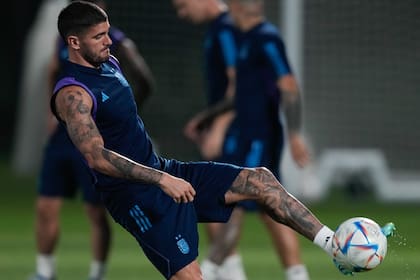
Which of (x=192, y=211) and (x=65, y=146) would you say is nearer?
(x=192, y=211)

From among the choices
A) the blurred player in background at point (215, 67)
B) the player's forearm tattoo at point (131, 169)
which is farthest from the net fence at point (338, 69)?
the player's forearm tattoo at point (131, 169)

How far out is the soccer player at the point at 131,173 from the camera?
834 centimetres

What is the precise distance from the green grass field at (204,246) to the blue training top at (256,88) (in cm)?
136

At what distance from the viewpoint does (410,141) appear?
19.3 m

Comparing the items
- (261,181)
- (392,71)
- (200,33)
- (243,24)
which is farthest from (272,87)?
(200,33)

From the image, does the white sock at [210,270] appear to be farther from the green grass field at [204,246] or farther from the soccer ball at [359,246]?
the soccer ball at [359,246]

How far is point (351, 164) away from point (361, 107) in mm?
726

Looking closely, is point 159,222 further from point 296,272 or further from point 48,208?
point 48,208

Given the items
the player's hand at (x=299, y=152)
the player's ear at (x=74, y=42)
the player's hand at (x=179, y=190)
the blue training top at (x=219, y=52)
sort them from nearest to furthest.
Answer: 1. the player's hand at (x=179, y=190)
2. the player's ear at (x=74, y=42)
3. the player's hand at (x=299, y=152)
4. the blue training top at (x=219, y=52)

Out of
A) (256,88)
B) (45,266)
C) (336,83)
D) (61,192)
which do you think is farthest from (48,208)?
(336,83)

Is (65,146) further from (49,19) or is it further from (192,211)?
(49,19)

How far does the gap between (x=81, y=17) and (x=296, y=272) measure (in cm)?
314

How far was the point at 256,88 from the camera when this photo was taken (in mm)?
11336

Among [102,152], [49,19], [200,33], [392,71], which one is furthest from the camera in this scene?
[49,19]
